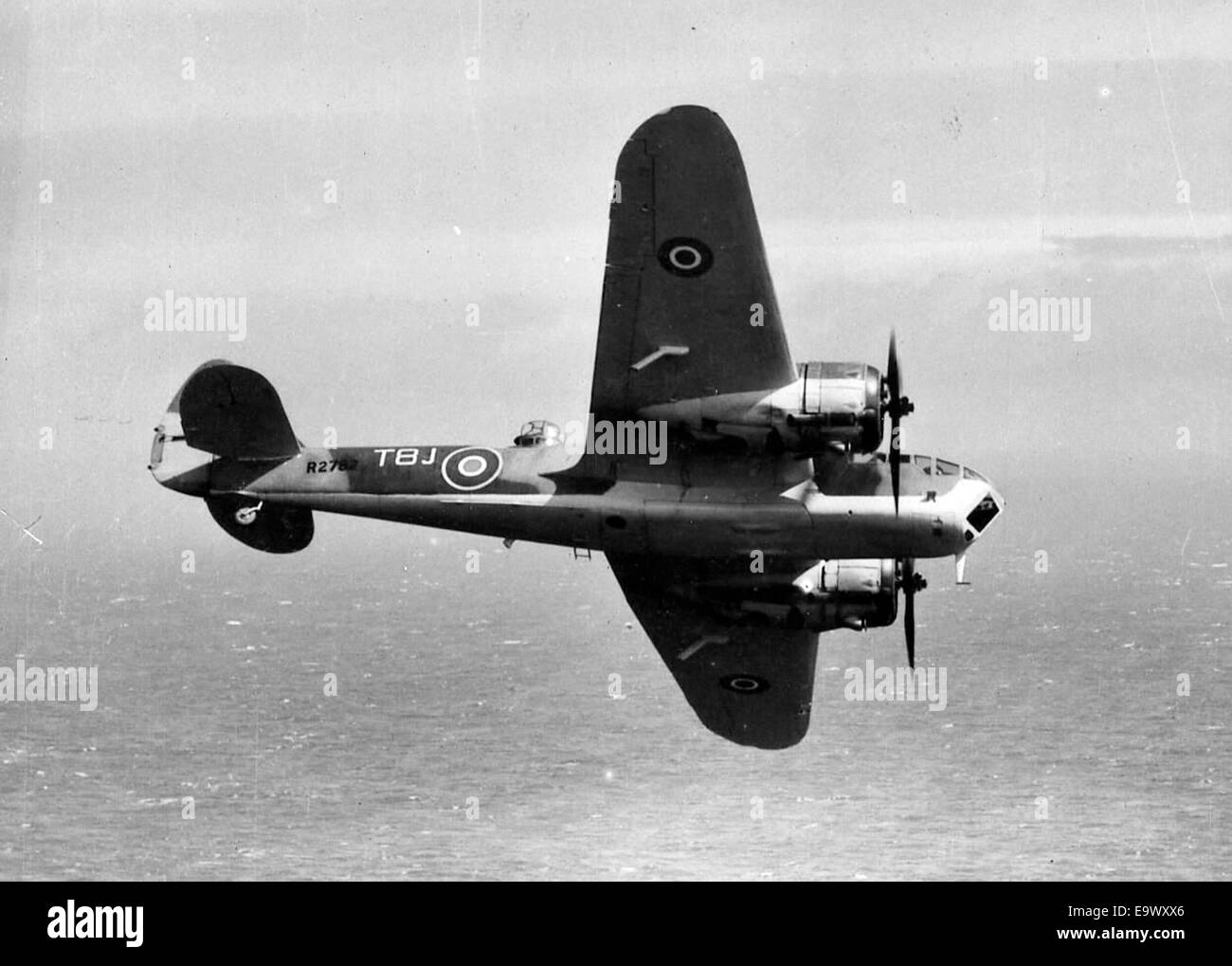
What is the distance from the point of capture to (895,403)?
25484 millimetres

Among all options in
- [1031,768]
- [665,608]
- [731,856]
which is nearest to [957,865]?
[731,856]

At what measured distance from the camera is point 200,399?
1122 inches

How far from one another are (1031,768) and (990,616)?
114 ft

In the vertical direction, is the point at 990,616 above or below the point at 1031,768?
above

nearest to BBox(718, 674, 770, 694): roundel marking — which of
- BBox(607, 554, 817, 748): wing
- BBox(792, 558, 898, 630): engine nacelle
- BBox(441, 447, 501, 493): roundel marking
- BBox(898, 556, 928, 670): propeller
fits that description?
BBox(607, 554, 817, 748): wing

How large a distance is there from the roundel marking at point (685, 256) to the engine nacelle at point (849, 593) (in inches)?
226

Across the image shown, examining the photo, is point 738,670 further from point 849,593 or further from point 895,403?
point 895,403

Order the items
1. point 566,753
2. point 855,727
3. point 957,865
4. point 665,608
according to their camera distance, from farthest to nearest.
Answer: point 855,727, point 566,753, point 957,865, point 665,608

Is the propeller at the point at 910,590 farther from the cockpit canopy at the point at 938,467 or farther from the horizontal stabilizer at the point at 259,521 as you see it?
→ the horizontal stabilizer at the point at 259,521

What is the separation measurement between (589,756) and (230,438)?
2684cm

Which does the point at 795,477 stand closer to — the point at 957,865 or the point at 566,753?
the point at 957,865

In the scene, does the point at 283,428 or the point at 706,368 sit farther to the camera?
the point at 283,428

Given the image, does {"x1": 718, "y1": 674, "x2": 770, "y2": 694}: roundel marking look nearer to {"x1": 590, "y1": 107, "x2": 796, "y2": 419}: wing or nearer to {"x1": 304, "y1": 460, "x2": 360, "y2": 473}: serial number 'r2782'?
{"x1": 590, "y1": 107, "x2": 796, "y2": 419}: wing

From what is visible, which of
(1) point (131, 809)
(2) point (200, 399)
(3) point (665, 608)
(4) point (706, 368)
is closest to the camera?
(4) point (706, 368)
